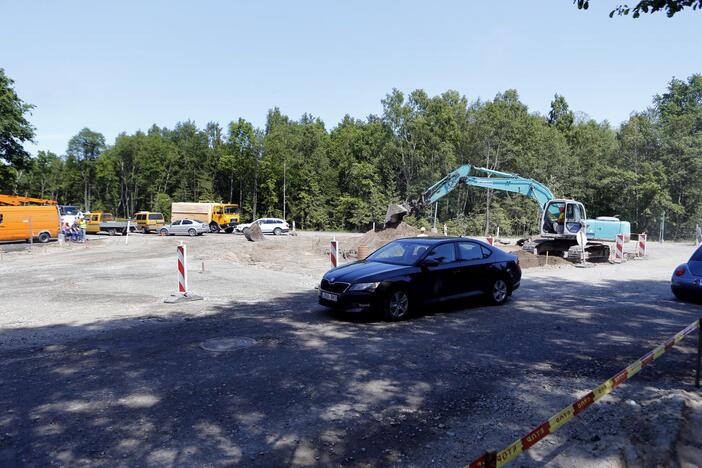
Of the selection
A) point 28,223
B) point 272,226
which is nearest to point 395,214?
point 272,226

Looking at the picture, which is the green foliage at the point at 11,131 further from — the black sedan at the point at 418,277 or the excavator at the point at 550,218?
the black sedan at the point at 418,277

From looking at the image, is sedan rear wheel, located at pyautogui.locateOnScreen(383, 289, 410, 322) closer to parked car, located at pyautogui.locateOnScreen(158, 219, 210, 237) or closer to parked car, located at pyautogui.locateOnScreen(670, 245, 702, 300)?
parked car, located at pyautogui.locateOnScreen(670, 245, 702, 300)

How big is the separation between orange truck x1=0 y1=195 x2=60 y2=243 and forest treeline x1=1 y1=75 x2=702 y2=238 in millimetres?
9789

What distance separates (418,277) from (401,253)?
0.84 m

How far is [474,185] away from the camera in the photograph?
24781mm

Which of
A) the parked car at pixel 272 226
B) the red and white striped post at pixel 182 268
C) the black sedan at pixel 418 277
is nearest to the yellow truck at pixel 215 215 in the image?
the parked car at pixel 272 226

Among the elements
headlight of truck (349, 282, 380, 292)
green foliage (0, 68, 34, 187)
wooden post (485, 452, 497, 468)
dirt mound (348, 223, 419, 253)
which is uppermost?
green foliage (0, 68, 34, 187)

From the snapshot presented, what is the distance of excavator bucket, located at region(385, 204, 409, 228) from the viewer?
81.8 ft

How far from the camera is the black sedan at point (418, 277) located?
898cm

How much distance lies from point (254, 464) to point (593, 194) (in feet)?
179

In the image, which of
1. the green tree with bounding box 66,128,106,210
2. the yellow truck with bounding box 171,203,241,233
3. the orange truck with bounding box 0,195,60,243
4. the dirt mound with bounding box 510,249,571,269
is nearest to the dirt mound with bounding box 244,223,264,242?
the orange truck with bounding box 0,195,60,243

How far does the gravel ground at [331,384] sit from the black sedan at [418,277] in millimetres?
391

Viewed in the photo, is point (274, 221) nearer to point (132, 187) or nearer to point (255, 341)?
point (255, 341)

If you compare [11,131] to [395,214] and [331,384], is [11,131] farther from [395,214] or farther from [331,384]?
[331,384]
